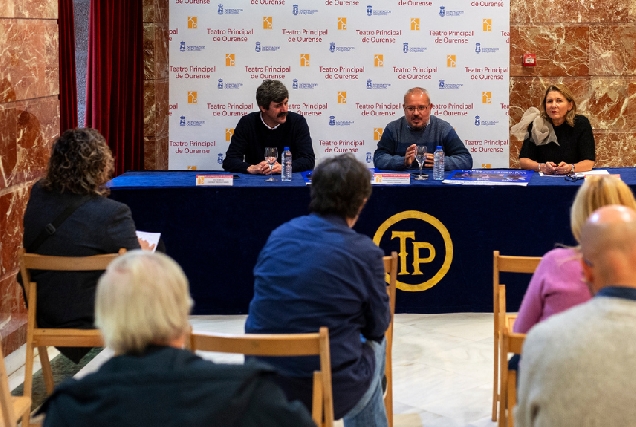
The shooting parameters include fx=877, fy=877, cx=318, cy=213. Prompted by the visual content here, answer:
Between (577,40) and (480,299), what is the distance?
304cm

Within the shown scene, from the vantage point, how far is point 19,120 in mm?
4199

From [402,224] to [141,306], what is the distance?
324cm

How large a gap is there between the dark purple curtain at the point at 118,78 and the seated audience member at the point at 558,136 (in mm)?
2752

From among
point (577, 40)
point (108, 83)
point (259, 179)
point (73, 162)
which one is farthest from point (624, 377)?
point (577, 40)

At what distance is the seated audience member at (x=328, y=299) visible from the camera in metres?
2.42

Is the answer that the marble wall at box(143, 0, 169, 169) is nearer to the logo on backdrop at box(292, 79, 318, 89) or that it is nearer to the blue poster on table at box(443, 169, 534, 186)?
the logo on backdrop at box(292, 79, 318, 89)

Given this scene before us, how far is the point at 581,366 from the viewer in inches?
58.9

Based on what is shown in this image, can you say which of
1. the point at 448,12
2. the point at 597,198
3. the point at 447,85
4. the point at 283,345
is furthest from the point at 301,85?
the point at 283,345

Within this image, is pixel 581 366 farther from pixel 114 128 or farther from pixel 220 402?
pixel 114 128

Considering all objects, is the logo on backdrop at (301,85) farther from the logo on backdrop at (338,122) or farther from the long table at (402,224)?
the long table at (402,224)

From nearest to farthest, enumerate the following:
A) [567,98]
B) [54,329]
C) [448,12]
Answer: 1. [54,329]
2. [567,98]
3. [448,12]

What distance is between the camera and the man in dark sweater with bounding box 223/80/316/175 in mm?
5234

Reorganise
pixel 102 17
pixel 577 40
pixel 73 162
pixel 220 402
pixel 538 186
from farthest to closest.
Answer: pixel 577 40, pixel 102 17, pixel 538 186, pixel 73 162, pixel 220 402

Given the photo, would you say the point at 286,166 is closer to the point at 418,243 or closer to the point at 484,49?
the point at 418,243
